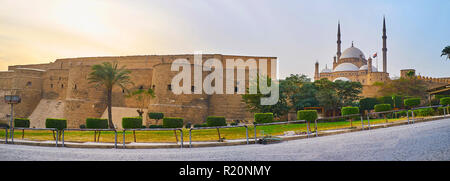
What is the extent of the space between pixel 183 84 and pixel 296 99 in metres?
11.2

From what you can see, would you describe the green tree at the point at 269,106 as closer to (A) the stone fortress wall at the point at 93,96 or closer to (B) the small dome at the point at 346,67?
(A) the stone fortress wall at the point at 93,96

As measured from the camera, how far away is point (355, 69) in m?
64.6

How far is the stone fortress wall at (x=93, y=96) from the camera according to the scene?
3459 cm

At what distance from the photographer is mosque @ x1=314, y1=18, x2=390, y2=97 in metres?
57.2

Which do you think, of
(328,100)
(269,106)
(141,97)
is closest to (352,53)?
(328,100)

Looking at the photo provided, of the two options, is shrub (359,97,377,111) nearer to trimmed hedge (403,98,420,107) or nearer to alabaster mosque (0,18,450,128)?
trimmed hedge (403,98,420,107)

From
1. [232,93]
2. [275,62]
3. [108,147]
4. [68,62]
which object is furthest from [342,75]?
[108,147]

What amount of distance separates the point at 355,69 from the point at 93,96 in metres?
47.2

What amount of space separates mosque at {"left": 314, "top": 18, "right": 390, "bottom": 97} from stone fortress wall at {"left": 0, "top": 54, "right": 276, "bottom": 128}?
944 inches

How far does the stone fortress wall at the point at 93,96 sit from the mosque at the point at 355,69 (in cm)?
2397

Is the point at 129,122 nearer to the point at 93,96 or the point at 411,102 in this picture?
the point at 93,96

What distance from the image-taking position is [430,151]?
23.5 feet
